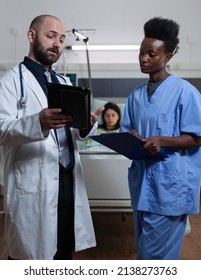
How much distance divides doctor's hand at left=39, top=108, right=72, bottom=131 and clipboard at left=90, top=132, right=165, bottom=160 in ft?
0.59

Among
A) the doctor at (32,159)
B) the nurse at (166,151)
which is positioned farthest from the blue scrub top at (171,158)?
the doctor at (32,159)

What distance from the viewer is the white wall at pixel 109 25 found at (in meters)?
3.90

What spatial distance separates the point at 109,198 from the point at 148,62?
1.15 metres

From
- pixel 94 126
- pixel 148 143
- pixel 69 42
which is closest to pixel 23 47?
pixel 69 42

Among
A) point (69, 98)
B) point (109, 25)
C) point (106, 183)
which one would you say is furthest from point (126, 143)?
point (109, 25)

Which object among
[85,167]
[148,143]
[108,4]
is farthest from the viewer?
[108,4]

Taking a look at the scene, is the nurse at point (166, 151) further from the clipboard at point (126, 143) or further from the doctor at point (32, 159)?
the doctor at point (32, 159)

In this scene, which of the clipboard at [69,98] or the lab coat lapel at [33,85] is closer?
the clipboard at [69,98]

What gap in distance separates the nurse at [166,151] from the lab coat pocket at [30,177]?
1.37ft

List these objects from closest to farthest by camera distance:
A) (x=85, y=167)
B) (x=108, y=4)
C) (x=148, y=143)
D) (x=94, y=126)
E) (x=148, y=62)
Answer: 1. (x=148, y=143)
2. (x=148, y=62)
3. (x=94, y=126)
4. (x=85, y=167)
5. (x=108, y=4)

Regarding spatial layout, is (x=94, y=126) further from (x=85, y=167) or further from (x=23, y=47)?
(x=23, y=47)

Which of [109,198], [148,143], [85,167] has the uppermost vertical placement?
[148,143]

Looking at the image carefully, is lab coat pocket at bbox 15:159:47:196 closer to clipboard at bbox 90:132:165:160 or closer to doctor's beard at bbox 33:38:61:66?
clipboard at bbox 90:132:165:160

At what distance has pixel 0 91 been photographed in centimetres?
128
